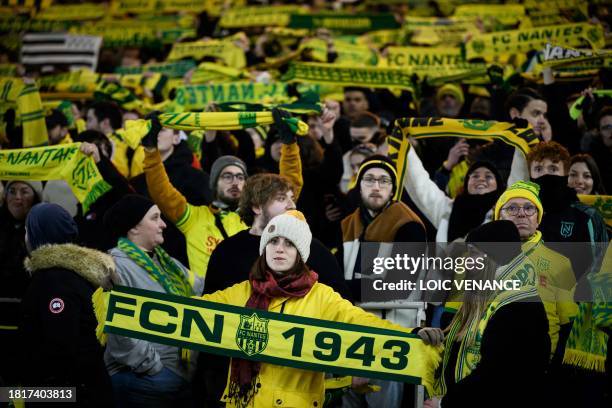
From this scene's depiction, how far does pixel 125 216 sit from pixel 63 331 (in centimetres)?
129

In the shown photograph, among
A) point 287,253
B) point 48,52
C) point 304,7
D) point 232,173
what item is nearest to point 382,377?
point 287,253

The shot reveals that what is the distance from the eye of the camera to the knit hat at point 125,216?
7496 millimetres

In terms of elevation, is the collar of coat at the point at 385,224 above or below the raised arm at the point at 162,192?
below

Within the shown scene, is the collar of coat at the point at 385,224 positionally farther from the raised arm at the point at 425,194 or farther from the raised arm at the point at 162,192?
the raised arm at the point at 162,192

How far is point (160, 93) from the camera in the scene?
13.9 m

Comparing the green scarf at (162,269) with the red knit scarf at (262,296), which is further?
the green scarf at (162,269)

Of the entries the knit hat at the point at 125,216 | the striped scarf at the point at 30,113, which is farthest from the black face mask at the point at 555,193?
the striped scarf at the point at 30,113

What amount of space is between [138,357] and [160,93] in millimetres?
7225

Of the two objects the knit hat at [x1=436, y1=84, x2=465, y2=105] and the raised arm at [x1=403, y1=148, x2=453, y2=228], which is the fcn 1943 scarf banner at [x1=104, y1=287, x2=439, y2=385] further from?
the knit hat at [x1=436, y1=84, x2=465, y2=105]

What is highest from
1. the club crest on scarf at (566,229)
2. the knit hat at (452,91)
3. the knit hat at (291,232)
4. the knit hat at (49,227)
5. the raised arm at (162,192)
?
the knit hat at (452,91)

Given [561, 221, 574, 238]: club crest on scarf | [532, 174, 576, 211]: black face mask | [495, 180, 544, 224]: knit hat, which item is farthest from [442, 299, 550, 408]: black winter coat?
[532, 174, 576, 211]: black face mask

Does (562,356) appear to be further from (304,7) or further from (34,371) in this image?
(304,7)

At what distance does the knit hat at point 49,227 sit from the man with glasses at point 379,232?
2.12 metres
